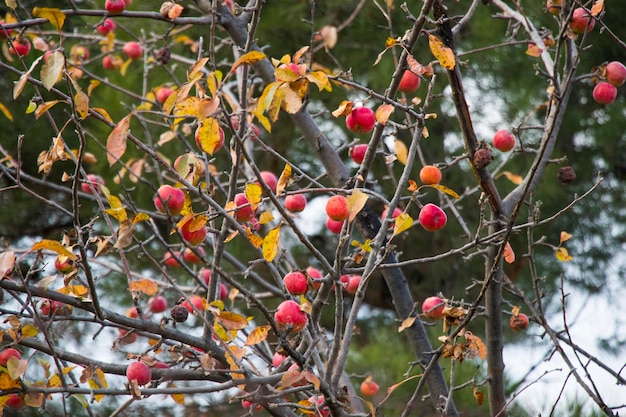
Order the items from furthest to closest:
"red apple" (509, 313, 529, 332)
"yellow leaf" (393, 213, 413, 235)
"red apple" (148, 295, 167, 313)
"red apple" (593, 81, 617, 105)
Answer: "red apple" (148, 295, 167, 313), "red apple" (593, 81, 617, 105), "red apple" (509, 313, 529, 332), "yellow leaf" (393, 213, 413, 235)

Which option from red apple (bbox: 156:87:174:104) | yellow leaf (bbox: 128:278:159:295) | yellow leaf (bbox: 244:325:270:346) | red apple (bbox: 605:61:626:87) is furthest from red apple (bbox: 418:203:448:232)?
red apple (bbox: 156:87:174:104)

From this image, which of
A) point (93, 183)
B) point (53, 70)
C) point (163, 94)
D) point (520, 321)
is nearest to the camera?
point (53, 70)

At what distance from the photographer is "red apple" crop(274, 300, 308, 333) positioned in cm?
107

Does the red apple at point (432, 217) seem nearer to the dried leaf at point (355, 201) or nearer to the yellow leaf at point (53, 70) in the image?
the dried leaf at point (355, 201)

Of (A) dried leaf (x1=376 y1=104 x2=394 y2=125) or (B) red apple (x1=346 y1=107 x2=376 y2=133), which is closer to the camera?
(A) dried leaf (x1=376 y1=104 x2=394 y2=125)

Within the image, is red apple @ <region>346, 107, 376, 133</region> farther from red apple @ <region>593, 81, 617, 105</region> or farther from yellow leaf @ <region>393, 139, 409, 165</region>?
red apple @ <region>593, 81, 617, 105</region>

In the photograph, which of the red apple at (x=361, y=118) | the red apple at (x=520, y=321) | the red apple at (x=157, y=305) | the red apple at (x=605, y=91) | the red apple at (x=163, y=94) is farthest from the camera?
the red apple at (x=163, y=94)

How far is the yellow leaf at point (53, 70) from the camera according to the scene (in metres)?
0.91

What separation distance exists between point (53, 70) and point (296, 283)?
473 millimetres

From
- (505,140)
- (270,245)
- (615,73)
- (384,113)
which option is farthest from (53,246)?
(615,73)

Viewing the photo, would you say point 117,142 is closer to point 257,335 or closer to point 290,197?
point 257,335

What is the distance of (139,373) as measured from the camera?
109cm

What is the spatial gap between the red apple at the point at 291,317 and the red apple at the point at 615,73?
34.8 inches

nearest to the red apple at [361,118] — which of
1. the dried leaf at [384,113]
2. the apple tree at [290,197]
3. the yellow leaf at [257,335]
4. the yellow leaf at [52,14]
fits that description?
the apple tree at [290,197]
